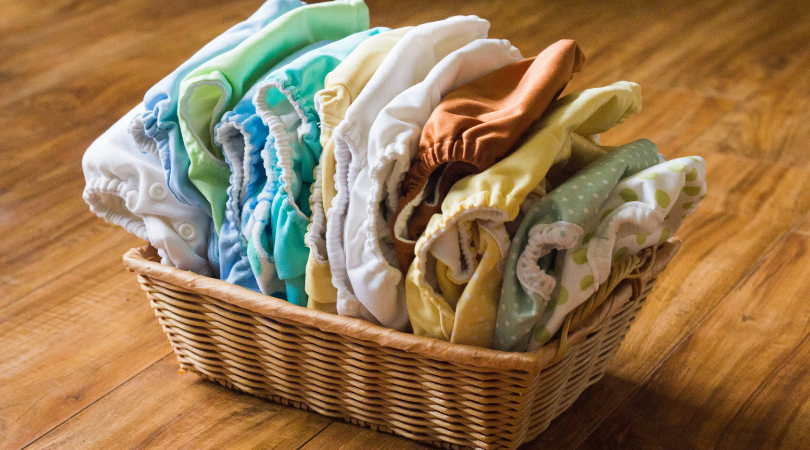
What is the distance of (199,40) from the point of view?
2.29m

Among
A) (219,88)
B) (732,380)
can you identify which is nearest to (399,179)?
(219,88)

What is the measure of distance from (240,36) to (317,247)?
0.36 m

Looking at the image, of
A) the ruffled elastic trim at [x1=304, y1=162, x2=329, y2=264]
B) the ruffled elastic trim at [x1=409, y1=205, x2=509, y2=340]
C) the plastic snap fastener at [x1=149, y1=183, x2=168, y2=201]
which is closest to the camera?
the ruffled elastic trim at [x1=409, y1=205, x2=509, y2=340]

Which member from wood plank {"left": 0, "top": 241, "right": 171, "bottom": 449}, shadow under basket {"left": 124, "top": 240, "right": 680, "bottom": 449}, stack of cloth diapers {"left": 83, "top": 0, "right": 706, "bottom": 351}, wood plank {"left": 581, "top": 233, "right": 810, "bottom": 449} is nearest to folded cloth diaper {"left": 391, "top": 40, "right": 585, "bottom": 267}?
stack of cloth diapers {"left": 83, "top": 0, "right": 706, "bottom": 351}

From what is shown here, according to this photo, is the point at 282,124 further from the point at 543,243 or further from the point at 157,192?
the point at 543,243

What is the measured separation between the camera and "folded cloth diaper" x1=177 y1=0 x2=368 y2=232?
878 millimetres

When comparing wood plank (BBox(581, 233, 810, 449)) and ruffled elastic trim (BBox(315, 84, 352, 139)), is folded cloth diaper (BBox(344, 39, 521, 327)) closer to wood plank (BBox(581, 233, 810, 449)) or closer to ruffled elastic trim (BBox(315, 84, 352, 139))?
ruffled elastic trim (BBox(315, 84, 352, 139))

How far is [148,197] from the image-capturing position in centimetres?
92

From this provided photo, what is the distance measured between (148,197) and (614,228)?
553mm

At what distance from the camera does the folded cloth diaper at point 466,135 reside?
73 centimetres

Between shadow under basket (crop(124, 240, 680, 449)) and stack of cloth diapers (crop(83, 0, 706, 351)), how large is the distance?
0.03m

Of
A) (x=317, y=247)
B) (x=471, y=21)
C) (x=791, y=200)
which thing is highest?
(x=471, y=21)

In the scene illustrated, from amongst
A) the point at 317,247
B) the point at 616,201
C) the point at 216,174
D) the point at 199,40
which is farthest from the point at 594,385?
the point at 199,40

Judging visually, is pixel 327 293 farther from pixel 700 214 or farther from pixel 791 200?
pixel 791 200
